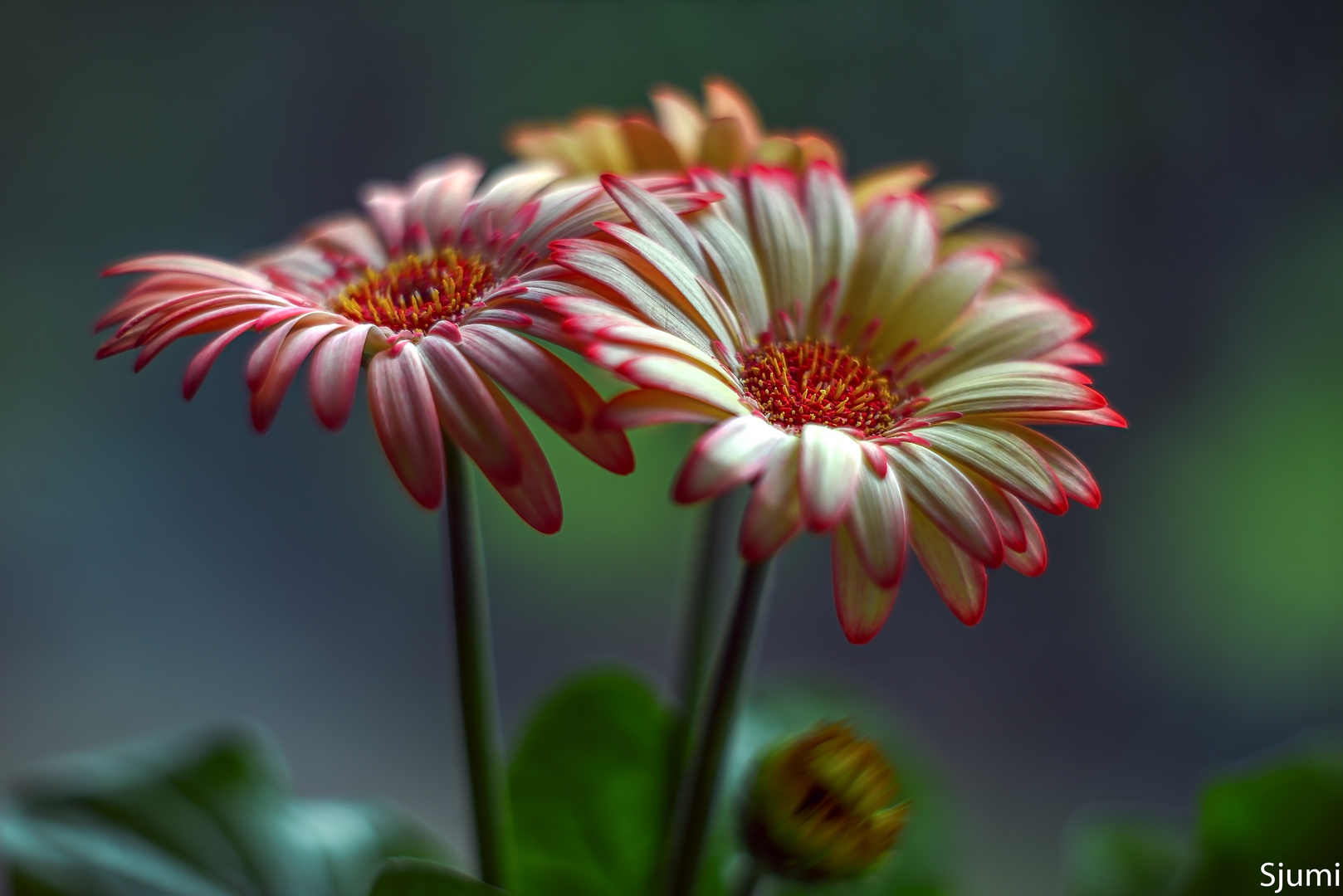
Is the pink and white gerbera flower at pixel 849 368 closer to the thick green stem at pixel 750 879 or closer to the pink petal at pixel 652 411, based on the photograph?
the pink petal at pixel 652 411

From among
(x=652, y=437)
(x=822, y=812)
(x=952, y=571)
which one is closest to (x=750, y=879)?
(x=822, y=812)

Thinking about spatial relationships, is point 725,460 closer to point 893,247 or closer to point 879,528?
point 879,528

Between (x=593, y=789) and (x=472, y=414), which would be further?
(x=593, y=789)

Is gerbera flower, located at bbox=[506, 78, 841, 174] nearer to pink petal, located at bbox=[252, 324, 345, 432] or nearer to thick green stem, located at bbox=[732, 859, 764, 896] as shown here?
pink petal, located at bbox=[252, 324, 345, 432]

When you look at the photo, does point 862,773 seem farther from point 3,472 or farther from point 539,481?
point 3,472

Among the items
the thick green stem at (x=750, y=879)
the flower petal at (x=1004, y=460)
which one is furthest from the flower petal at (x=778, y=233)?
the thick green stem at (x=750, y=879)

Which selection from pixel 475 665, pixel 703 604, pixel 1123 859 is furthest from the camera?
pixel 1123 859
